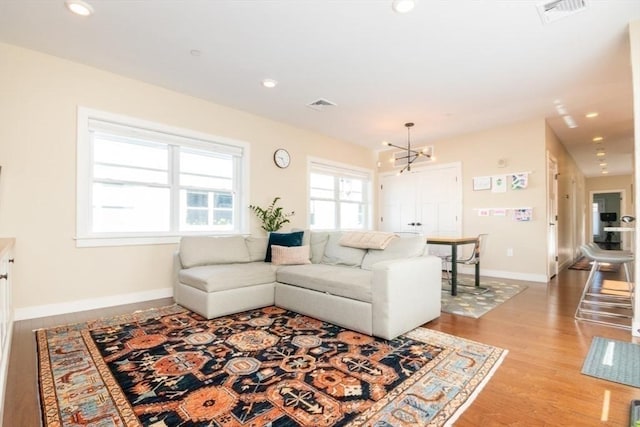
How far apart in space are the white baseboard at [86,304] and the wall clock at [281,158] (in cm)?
249

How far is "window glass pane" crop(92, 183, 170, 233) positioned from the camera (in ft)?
11.6

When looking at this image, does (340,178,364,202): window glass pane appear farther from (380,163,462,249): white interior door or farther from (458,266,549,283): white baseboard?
(458,266,549,283): white baseboard

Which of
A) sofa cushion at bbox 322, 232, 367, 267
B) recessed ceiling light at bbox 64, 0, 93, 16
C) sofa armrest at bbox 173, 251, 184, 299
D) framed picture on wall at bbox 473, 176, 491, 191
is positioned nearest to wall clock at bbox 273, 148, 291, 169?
sofa cushion at bbox 322, 232, 367, 267

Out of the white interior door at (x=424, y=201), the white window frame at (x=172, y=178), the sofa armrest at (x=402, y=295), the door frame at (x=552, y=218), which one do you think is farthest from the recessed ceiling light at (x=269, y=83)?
the door frame at (x=552, y=218)

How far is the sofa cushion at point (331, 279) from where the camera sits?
2.66 meters

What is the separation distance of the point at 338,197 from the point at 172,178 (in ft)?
10.9

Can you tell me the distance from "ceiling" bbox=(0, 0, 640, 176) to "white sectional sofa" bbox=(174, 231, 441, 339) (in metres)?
1.85

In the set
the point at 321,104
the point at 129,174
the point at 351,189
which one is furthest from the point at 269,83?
the point at 351,189

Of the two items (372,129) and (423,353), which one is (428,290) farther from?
(372,129)

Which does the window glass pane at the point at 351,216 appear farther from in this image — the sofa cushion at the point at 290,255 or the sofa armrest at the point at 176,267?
the sofa armrest at the point at 176,267

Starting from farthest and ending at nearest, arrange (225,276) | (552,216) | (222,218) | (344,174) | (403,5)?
(344,174), (552,216), (222,218), (225,276), (403,5)

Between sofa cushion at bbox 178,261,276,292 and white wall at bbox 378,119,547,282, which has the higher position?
white wall at bbox 378,119,547,282

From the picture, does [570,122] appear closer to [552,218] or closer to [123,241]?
[552,218]

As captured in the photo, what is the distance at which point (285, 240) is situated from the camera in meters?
3.85
